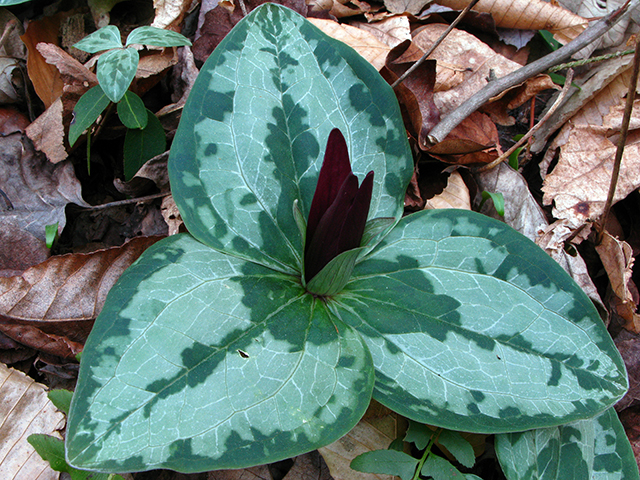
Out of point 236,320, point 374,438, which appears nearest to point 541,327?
point 374,438

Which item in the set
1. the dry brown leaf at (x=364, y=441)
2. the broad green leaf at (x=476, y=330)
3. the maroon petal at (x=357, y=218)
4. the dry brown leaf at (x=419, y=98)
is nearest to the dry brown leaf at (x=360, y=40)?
the dry brown leaf at (x=419, y=98)

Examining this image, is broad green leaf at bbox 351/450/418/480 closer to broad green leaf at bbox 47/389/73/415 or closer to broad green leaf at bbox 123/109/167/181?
broad green leaf at bbox 47/389/73/415

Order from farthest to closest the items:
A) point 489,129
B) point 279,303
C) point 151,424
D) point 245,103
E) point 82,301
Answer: point 489,129
point 82,301
point 245,103
point 279,303
point 151,424

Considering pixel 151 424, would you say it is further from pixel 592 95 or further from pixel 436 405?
pixel 592 95

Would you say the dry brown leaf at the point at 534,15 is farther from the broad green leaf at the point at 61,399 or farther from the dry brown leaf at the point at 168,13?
the broad green leaf at the point at 61,399

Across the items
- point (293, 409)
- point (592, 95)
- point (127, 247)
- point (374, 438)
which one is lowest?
point (374, 438)

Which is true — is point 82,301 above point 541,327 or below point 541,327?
below
